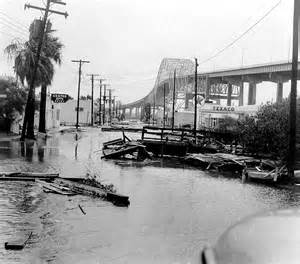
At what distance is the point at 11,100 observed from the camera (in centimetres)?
4809

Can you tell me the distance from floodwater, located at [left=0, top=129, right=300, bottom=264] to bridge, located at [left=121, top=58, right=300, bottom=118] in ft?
185

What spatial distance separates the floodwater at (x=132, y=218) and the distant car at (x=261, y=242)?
1.44 feet

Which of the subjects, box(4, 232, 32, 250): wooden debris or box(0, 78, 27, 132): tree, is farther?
box(0, 78, 27, 132): tree

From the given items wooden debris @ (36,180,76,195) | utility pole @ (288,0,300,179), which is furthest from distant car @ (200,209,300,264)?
utility pole @ (288,0,300,179)

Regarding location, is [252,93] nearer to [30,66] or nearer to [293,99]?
[30,66]

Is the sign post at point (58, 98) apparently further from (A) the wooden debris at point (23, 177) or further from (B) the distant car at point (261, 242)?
(B) the distant car at point (261, 242)

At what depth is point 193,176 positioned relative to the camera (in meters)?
22.4

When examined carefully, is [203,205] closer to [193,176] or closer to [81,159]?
[193,176]

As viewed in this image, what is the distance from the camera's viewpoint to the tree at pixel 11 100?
156 feet

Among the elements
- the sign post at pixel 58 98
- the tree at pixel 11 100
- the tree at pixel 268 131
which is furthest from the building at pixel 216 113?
the tree at pixel 268 131

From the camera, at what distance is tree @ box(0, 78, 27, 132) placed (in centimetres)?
4747

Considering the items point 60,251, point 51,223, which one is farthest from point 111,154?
point 60,251

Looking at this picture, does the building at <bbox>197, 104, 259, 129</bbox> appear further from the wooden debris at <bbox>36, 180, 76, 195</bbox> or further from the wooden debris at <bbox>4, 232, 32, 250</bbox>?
the wooden debris at <bbox>4, 232, 32, 250</bbox>

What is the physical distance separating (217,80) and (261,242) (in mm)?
131116
